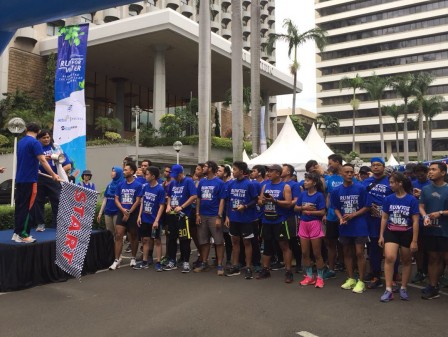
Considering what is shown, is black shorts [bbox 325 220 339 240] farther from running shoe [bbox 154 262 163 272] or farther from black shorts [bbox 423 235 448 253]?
running shoe [bbox 154 262 163 272]

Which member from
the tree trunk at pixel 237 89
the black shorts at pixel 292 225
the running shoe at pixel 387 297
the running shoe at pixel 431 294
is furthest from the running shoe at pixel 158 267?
the tree trunk at pixel 237 89

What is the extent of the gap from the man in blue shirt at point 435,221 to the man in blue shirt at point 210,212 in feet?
10.4

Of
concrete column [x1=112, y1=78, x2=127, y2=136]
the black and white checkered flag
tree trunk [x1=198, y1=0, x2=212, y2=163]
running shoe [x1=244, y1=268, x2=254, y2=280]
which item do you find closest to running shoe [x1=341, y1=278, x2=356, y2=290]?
running shoe [x1=244, y1=268, x2=254, y2=280]

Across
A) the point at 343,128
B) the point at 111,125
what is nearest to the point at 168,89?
the point at 111,125

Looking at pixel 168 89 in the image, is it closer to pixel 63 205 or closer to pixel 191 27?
pixel 191 27

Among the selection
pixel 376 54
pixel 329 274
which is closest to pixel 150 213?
pixel 329 274

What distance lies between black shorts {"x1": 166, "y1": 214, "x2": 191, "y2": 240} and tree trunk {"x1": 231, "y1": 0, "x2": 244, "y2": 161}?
35.4 ft

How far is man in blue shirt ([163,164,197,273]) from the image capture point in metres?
7.12

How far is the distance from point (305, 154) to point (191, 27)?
15.0m

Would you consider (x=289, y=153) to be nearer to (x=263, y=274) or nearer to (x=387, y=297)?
(x=263, y=274)

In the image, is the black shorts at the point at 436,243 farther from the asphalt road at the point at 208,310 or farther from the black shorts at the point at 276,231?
the black shorts at the point at 276,231

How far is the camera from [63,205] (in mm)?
5914

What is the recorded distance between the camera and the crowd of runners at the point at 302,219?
5520mm

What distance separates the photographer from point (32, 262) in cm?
605
